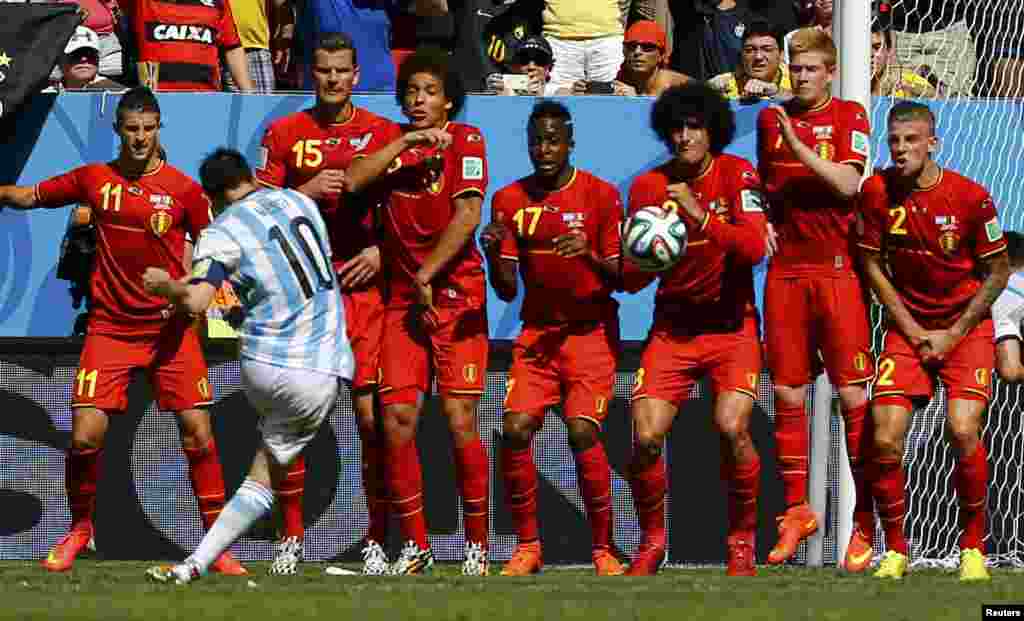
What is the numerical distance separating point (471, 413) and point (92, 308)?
6.70 ft

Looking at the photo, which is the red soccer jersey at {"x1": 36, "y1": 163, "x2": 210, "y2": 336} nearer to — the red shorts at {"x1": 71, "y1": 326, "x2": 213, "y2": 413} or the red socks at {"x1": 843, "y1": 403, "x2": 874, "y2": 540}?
the red shorts at {"x1": 71, "y1": 326, "x2": 213, "y2": 413}

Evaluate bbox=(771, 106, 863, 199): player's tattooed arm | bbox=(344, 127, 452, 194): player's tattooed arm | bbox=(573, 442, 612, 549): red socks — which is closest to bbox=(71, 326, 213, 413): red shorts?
bbox=(344, 127, 452, 194): player's tattooed arm

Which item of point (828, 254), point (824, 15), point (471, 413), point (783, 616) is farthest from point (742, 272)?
point (824, 15)

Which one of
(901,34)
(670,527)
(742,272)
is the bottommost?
(670,527)

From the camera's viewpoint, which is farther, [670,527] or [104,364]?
[670,527]

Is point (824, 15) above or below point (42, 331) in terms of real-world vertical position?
above

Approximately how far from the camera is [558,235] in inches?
381

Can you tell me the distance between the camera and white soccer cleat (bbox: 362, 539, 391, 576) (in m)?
9.73

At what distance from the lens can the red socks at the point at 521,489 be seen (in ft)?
32.2

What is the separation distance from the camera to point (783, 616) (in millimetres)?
7227

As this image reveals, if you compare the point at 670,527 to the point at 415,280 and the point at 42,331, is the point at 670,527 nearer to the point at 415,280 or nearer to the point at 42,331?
the point at 415,280

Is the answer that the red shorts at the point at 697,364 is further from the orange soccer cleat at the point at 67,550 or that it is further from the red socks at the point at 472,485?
the orange soccer cleat at the point at 67,550

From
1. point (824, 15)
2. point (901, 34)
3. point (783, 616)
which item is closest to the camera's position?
point (783, 616)

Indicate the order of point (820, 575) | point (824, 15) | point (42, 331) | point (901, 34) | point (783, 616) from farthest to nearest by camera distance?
point (824, 15)
point (901, 34)
point (42, 331)
point (820, 575)
point (783, 616)
